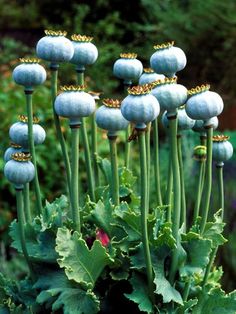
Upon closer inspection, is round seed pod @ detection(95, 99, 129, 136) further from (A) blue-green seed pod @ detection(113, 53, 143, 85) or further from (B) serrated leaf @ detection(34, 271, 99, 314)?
(B) serrated leaf @ detection(34, 271, 99, 314)

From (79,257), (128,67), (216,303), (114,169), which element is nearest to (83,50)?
(128,67)

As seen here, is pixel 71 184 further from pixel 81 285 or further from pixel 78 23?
pixel 78 23

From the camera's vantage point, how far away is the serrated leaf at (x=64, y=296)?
961 millimetres

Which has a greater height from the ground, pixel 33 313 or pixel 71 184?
pixel 71 184

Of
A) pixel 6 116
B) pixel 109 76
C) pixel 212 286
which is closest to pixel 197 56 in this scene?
pixel 109 76

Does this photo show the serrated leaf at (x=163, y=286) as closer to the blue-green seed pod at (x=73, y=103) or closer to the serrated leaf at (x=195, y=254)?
the serrated leaf at (x=195, y=254)

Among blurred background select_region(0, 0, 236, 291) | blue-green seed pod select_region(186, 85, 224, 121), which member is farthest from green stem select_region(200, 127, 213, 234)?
blurred background select_region(0, 0, 236, 291)

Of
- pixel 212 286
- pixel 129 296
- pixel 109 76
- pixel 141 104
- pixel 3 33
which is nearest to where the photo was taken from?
pixel 141 104

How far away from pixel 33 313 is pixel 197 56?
4.13m

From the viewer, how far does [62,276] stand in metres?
1.01

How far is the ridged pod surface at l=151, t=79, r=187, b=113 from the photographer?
35.1 inches

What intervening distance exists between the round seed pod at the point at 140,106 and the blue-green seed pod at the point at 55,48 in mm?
150

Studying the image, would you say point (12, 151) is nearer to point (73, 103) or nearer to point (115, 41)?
point (73, 103)

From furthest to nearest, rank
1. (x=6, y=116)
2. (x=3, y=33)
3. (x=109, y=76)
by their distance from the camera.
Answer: (x=3, y=33) < (x=109, y=76) < (x=6, y=116)
